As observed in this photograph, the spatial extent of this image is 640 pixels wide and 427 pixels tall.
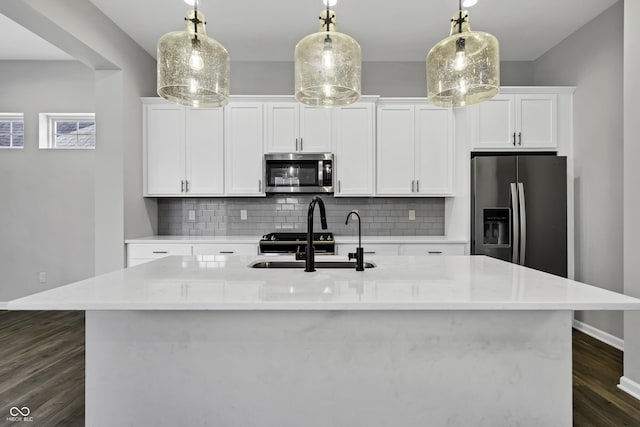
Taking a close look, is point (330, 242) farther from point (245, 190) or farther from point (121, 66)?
point (121, 66)

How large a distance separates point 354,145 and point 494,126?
1.42m

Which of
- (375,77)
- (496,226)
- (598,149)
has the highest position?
(375,77)

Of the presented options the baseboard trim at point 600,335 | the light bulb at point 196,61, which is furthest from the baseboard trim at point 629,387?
the light bulb at point 196,61

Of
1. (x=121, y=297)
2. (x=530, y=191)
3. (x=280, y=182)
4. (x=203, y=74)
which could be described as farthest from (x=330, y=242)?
(x=121, y=297)

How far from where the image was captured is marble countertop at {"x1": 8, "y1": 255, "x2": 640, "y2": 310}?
1.26 meters

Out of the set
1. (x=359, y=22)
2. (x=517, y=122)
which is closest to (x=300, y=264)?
(x=359, y=22)

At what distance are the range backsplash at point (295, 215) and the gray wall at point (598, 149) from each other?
4.57 ft

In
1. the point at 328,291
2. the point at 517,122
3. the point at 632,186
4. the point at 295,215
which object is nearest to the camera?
the point at 328,291

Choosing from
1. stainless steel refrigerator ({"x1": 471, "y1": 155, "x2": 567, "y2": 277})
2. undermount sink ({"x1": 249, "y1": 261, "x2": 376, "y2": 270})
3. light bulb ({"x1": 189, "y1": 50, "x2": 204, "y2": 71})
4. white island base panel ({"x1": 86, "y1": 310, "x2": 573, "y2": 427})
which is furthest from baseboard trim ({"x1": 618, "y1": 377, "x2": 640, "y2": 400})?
light bulb ({"x1": 189, "y1": 50, "x2": 204, "y2": 71})

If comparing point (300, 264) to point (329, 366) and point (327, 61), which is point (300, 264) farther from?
point (327, 61)

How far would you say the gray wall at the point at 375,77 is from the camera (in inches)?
173

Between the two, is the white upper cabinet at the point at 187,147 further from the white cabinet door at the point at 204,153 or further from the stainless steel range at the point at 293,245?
the stainless steel range at the point at 293,245

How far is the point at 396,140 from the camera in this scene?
4.02 meters

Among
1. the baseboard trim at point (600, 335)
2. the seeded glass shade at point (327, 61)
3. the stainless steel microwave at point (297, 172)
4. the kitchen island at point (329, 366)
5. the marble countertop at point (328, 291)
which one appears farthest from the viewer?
the stainless steel microwave at point (297, 172)
